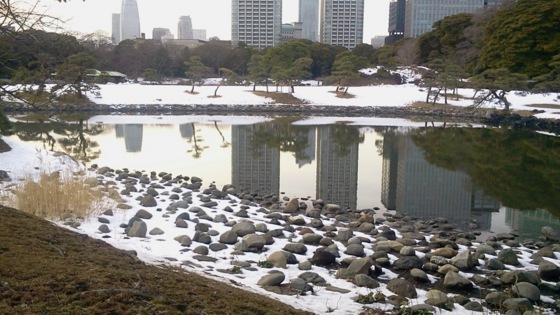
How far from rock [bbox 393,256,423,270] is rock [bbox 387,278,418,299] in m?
0.74

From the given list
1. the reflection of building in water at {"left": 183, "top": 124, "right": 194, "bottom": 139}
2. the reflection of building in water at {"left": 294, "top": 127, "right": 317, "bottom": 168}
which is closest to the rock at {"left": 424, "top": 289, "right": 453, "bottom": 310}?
the reflection of building in water at {"left": 294, "top": 127, "right": 317, "bottom": 168}

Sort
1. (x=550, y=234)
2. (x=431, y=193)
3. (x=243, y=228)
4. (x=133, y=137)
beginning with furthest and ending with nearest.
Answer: (x=133, y=137) < (x=431, y=193) < (x=550, y=234) < (x=243, y=228)

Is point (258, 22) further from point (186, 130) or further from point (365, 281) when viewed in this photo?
point (365, 281)

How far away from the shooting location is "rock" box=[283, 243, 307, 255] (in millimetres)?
6117

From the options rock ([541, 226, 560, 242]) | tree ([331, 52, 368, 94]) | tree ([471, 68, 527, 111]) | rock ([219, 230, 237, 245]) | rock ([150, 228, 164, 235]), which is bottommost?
rock ([541, 226, 560, 242])

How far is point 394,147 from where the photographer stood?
18188 mm

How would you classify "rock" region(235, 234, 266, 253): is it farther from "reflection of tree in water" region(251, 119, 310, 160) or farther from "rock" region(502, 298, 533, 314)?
"reflection of tree in water" region(251, 119, 310, 160)

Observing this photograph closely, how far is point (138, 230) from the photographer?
630 centimetres

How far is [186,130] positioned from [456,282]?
18.4 metres

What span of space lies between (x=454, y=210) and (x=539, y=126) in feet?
62.8

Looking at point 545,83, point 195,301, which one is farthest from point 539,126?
point 195,301

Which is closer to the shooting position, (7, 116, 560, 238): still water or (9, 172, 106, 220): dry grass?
(9, 172, 106, 220): dry grass

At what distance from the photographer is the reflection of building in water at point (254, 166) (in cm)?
1145

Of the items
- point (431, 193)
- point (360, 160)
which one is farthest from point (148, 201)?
point (360, 160)
